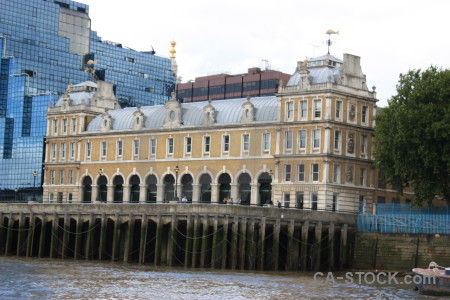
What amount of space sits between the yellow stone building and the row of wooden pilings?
29.1ft

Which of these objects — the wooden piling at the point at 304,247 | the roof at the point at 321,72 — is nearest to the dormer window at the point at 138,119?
the roof at the point at 321,72

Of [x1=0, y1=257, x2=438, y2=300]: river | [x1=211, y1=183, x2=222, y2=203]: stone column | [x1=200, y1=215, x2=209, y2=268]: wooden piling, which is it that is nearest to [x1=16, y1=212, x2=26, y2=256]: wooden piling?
[x1=0, y1=257, x2=438, y2=300]: river

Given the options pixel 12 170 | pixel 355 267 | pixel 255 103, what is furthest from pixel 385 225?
pixel 12 170

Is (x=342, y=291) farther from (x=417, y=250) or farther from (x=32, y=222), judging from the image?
(x=32, y=222)

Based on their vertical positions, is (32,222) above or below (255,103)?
below

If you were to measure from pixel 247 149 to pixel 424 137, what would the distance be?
22.4m

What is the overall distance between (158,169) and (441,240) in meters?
40.0

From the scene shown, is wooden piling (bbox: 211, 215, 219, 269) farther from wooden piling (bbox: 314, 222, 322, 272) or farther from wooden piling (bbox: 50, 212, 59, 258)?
wooden piling (bbox: 50, 212, 59, 258)

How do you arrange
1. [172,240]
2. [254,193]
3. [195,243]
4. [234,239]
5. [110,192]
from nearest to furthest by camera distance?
[234,239]
[195,243]
[172,240]
[254,193]
[110,192]

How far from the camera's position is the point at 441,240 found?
8475 centimetres

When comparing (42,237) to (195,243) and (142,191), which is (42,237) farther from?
(142,191)

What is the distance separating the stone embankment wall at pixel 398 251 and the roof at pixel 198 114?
22187 mm

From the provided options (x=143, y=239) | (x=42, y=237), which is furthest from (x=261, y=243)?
(x=42, y=237)

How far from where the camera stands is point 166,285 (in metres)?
68.2
